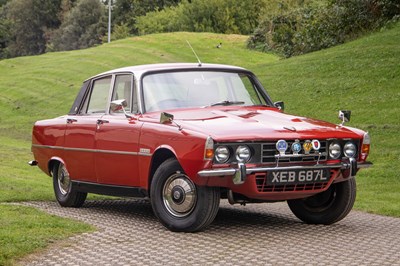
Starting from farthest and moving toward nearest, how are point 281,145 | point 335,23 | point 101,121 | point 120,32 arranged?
point 120,32
point 335,23
point 101,121
point 281,145

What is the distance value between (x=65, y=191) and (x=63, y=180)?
6.4 inches

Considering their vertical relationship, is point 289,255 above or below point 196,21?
below

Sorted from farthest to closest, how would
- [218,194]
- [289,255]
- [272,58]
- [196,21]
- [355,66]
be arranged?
[196,21] < [272,58] < [355,66] < [218,194] < [289,255]

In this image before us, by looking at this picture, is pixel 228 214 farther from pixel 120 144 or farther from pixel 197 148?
pixel 197 148

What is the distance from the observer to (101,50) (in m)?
50.0

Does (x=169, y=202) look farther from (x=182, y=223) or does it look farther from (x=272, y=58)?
(x=272, y=58)

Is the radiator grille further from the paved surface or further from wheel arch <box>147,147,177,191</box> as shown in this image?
wheel arch <box>147,147,177,191</box>

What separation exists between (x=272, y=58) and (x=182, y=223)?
1387 inches

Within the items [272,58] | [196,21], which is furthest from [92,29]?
[272,58]

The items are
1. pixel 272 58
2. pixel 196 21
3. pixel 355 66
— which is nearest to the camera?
pixel 355 66

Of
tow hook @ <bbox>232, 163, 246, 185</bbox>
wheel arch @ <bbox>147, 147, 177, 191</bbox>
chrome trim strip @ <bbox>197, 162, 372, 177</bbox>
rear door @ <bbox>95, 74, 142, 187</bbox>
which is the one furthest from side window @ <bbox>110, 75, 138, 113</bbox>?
tow hook @ <bbox>232, 163, 246, 185</bbox>

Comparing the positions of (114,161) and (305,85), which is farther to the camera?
(305,85)

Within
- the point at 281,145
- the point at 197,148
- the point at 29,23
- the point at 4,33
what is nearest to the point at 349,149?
the point at 281,145

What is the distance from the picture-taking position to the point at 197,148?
8227 millimetres
